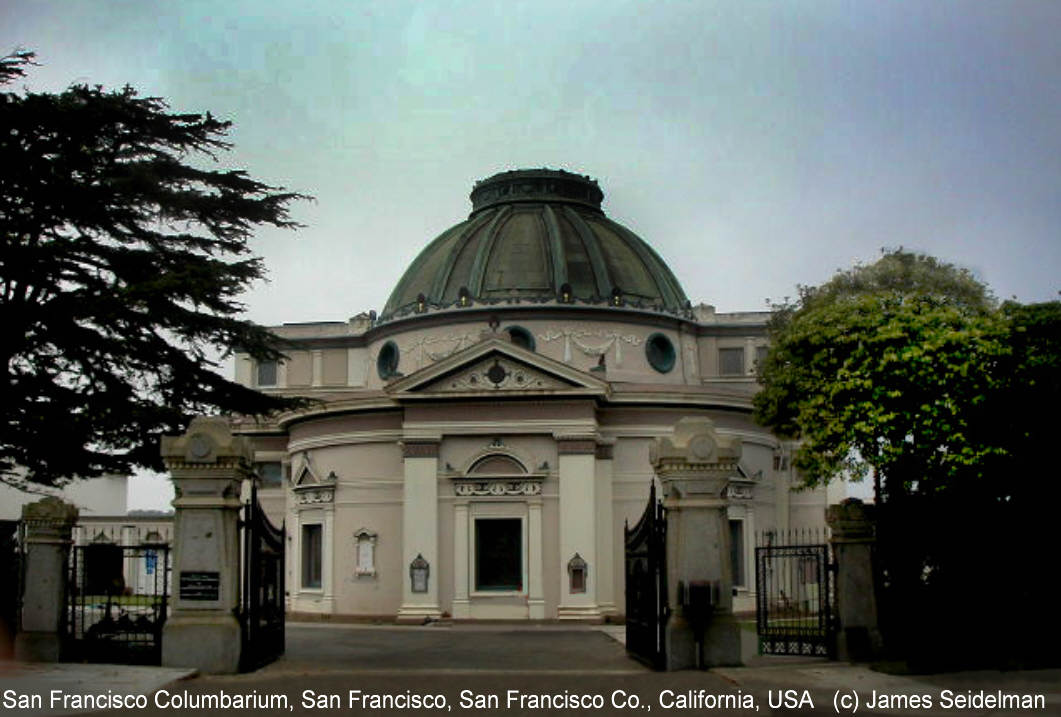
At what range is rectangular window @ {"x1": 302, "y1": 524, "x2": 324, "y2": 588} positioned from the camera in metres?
47.1

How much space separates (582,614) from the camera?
42.2 meters

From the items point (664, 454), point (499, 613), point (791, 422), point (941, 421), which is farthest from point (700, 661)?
point (499, 613)

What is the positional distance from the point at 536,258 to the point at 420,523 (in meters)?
13.5

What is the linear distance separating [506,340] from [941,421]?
19.5 m

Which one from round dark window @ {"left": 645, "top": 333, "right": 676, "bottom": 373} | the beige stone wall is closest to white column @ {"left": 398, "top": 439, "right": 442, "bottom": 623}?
round dark window @ {"left": 645, "top": 333, "right": 676, "bottom": 373}

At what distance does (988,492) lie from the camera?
75.4 ft

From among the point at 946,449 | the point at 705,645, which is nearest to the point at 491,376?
the point at 946,449

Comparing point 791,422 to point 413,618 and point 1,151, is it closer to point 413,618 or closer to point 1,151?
point 413,618

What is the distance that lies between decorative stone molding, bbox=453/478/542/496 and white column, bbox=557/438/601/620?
93 cm

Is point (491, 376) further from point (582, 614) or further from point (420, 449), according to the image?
point (582, 614)

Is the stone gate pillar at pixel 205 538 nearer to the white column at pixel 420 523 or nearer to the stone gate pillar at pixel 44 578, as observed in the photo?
the stone gate pillar at pixel 44 578

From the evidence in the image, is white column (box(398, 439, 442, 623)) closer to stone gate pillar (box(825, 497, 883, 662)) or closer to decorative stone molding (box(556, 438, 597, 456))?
decorative stone molding (box(556, 438, 597, 456))

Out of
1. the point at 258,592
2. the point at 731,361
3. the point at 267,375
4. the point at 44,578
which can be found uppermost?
the point at 731,361

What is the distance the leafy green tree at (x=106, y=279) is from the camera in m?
23.7
